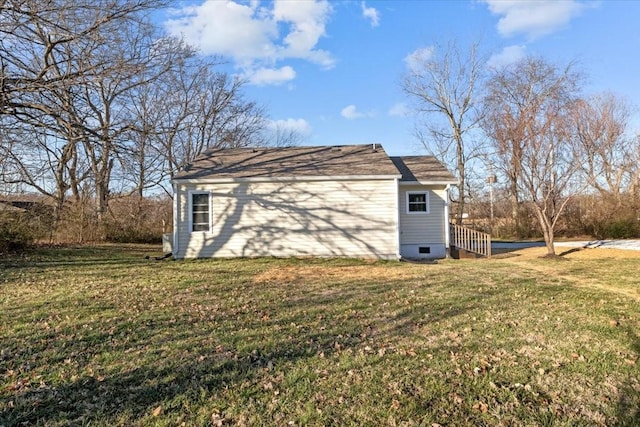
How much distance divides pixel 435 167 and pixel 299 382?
1290 centimetres

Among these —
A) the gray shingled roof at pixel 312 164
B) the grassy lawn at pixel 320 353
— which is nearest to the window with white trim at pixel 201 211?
the gray shingled roof at pixel 312 164

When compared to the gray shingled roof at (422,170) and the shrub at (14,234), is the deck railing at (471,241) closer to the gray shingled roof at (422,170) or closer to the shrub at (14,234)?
the gray shingled roof at (422,170)

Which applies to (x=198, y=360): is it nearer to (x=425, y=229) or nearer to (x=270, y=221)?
(x=270, y=221)

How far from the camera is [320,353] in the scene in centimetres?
406

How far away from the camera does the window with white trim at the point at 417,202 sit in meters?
13.9

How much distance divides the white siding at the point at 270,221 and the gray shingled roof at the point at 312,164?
46 centimetres

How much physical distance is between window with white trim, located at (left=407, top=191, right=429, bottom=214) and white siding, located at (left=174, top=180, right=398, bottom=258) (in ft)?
8.23

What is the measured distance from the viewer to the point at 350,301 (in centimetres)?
646

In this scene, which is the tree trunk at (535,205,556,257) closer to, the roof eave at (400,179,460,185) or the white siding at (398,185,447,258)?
the roof eave at (400,179,460,185)

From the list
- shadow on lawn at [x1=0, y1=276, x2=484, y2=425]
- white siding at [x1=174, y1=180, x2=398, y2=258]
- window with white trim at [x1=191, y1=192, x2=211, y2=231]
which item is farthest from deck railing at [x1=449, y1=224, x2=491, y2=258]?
window with white trim at [x1=191, y1=192, x2=211, y2=231]

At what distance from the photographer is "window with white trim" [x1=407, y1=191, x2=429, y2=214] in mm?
13859

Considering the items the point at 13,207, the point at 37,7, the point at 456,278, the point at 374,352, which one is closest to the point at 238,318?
the point at 374,352

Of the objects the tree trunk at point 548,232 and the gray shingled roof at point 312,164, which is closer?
the tree trunk at point 548,232

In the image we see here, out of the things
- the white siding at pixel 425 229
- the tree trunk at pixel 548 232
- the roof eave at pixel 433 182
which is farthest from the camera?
the white siding at pixel 425 229
